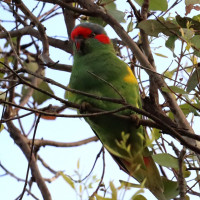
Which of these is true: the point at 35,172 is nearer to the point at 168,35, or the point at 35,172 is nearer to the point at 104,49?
the point at 104,49

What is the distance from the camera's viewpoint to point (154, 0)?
2184 mm

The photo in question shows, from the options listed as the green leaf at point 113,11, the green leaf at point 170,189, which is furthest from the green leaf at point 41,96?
the green leaf at point 170,189

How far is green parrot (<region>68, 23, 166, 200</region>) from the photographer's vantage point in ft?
7.21

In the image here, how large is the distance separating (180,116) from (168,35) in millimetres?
522

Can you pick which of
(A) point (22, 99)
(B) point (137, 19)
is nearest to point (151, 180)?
(B) point (137, 19)

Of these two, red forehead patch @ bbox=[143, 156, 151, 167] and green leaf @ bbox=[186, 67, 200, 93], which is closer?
green leaf @ bbox=[186, 67, 200, 93]

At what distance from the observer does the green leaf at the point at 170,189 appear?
197 cm

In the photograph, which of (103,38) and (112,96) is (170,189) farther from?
(103,38)

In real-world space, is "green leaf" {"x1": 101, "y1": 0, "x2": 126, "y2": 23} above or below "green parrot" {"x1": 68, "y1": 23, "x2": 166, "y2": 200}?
above

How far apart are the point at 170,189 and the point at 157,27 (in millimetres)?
891

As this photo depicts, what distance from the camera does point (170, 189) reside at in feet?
6.69

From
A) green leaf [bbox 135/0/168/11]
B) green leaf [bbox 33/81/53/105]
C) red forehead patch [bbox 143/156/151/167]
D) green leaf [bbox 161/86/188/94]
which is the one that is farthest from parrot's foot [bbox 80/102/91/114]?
green leaf [bbox 33/81/53/105]

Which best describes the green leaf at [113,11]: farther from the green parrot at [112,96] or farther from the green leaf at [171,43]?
the green leaf at [171,43]

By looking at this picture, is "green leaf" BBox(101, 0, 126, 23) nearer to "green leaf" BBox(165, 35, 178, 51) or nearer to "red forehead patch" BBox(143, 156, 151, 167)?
"green leaf" BBox(165, 35, 178, 51)
